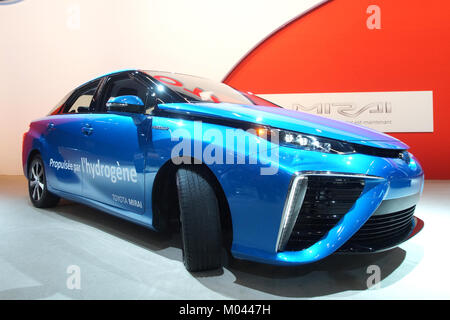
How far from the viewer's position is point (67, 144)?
2434mm

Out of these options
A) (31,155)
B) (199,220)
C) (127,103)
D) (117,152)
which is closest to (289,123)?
(199,220)

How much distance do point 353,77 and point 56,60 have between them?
4.45 metres

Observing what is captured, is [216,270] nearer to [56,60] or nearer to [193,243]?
[193,243]

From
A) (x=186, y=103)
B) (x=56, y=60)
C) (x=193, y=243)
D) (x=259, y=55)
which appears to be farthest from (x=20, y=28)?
(x=193, y=243)

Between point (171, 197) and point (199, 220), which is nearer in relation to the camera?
point (199, 220)

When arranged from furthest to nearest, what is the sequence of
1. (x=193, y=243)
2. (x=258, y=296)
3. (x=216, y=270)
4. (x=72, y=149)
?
(x=72, y=149)
(x=216, y=270)
(x=193, y=243)
(x=258, y=296)

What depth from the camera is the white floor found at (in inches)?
55.2

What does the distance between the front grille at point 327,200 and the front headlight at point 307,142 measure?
129mm

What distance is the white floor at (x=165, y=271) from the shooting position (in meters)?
1.40

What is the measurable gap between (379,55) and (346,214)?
391 centimetres

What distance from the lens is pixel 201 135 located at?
152 cm

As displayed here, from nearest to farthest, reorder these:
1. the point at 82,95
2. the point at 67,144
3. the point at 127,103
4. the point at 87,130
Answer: the point at 127,103 → the point at 87,130 → the point at 67,144 → the point at 82,95

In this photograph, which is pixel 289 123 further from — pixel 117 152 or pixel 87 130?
pixel 87 130
